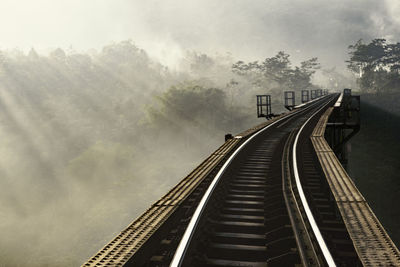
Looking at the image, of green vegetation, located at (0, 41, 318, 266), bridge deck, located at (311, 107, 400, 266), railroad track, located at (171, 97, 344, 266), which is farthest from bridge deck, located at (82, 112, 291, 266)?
green vegetation, located at (0, 41, 318, 266)

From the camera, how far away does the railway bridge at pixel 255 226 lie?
3.91m

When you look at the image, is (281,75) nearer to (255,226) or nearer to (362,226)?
(255,226)

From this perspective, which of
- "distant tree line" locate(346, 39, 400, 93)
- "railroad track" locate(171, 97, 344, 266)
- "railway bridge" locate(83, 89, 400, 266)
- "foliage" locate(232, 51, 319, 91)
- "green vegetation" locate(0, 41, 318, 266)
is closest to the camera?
"railway bridge" locate(83, 89, 400, 266)

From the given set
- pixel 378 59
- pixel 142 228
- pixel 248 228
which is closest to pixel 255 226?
pixel 248 228

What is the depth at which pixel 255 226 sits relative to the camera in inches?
208

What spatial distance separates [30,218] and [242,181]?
52.5 metres

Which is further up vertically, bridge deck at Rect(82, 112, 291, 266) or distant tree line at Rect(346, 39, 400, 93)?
distant tree line at Rect(346, 39, 400, 93)

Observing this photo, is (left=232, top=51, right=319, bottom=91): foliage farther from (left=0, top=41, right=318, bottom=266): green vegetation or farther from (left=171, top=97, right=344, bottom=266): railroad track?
(left=171, top=97, right=344, bottom=266): railroad track

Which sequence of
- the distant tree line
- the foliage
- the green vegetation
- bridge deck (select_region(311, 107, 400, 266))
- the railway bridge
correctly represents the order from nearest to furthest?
bridge deck (select_region(311, 107, 400, 266))
the railway bridge
the green vegetation
the distant tree line
the foliage

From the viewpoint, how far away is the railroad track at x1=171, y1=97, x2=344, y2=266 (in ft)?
13.5

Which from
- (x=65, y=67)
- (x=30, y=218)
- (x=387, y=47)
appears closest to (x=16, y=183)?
(x=30, y=218)

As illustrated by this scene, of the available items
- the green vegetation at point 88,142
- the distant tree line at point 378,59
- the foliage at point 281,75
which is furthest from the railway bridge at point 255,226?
the foliage at point 281,75

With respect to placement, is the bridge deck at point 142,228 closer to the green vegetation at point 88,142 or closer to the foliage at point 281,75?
the green vegetation at point 88,142

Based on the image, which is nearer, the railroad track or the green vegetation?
the railroad track
